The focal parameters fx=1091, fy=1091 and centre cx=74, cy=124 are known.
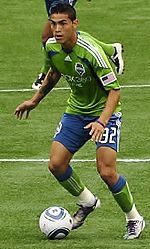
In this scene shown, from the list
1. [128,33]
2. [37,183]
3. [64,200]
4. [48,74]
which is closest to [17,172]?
[37,183]

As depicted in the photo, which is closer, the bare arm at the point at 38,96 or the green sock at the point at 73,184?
the green sock at the point at 73,184

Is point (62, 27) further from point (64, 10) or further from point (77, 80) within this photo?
point (77, 80)

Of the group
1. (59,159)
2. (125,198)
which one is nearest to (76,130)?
(59,159)

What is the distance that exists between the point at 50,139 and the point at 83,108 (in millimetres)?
3625

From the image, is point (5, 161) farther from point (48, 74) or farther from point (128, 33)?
point (128, 33)

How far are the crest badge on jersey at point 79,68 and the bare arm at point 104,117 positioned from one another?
0.29 meters

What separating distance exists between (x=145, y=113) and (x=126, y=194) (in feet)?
16.4

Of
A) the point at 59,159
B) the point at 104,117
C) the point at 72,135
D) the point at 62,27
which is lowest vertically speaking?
the point at 59,159

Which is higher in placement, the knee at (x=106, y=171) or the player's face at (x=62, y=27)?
the player's face at (x=62, y=27)

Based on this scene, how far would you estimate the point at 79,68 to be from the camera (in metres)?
8.98

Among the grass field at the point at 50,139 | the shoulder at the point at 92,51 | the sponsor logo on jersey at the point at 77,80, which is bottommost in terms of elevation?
the grass field at the point at 50,139

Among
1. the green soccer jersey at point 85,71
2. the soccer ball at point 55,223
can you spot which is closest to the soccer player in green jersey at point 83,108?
the green soccer jersey at point 85,71

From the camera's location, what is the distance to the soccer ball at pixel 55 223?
9047 mm

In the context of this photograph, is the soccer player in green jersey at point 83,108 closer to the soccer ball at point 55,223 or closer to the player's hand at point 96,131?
the player's hand at point 96,131
